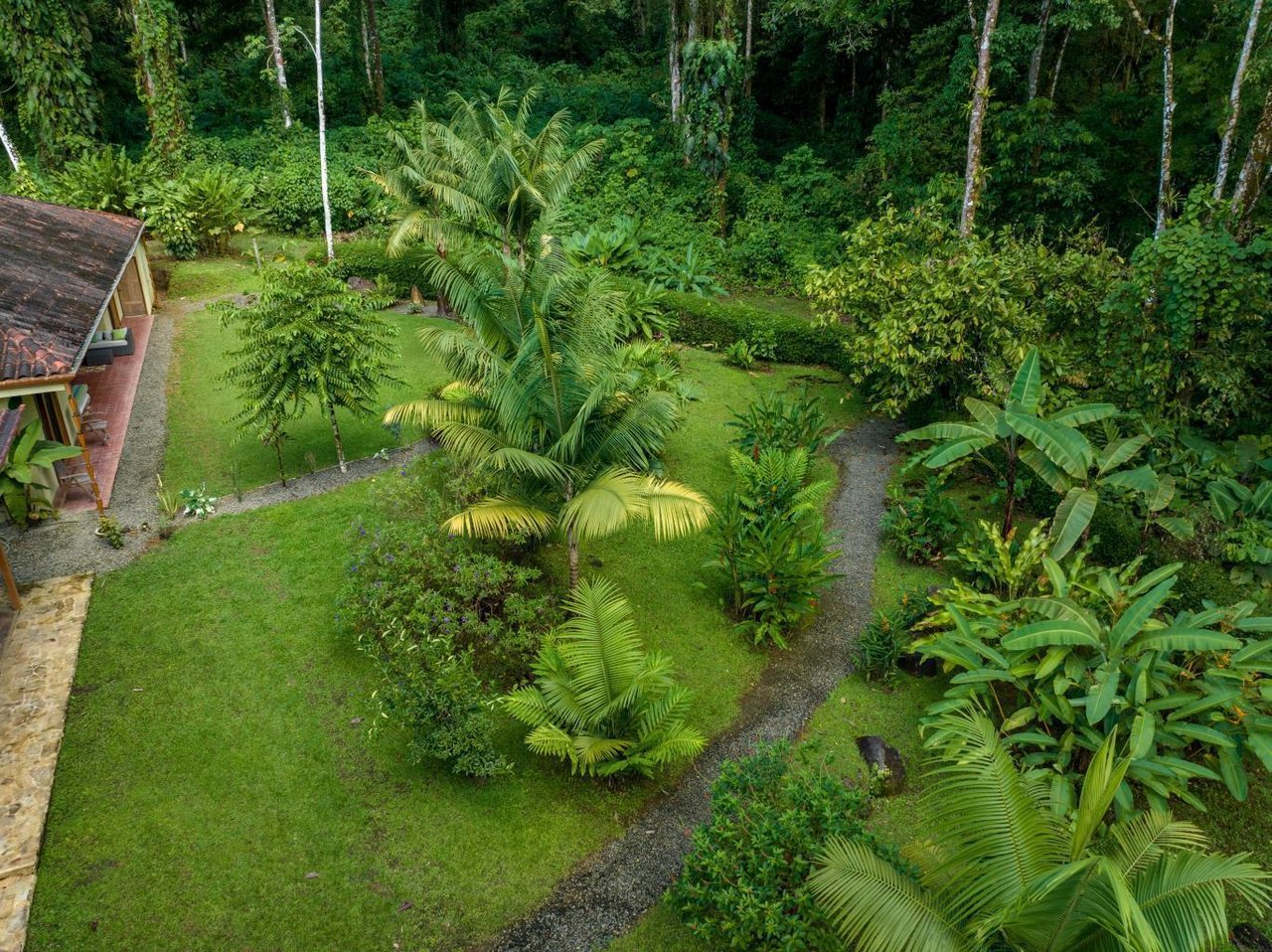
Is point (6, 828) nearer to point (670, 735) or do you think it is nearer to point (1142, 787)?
point (670, 735)

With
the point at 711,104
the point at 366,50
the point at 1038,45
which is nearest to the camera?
the point at 1038,45

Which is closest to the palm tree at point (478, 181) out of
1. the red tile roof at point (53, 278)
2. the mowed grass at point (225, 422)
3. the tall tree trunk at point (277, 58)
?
the mowed grass at point (225, 422)

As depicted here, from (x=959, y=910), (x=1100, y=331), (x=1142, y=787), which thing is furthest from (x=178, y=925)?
(x=1100, y=331)

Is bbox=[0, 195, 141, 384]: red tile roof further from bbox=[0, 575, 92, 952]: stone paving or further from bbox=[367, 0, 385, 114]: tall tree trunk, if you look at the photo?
bbox=[367, 0, 385, 114]: tall tree trunk

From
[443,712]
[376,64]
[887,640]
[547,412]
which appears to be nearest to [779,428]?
[887,640]

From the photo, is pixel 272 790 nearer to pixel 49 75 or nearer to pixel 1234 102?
pixel 1234 102
